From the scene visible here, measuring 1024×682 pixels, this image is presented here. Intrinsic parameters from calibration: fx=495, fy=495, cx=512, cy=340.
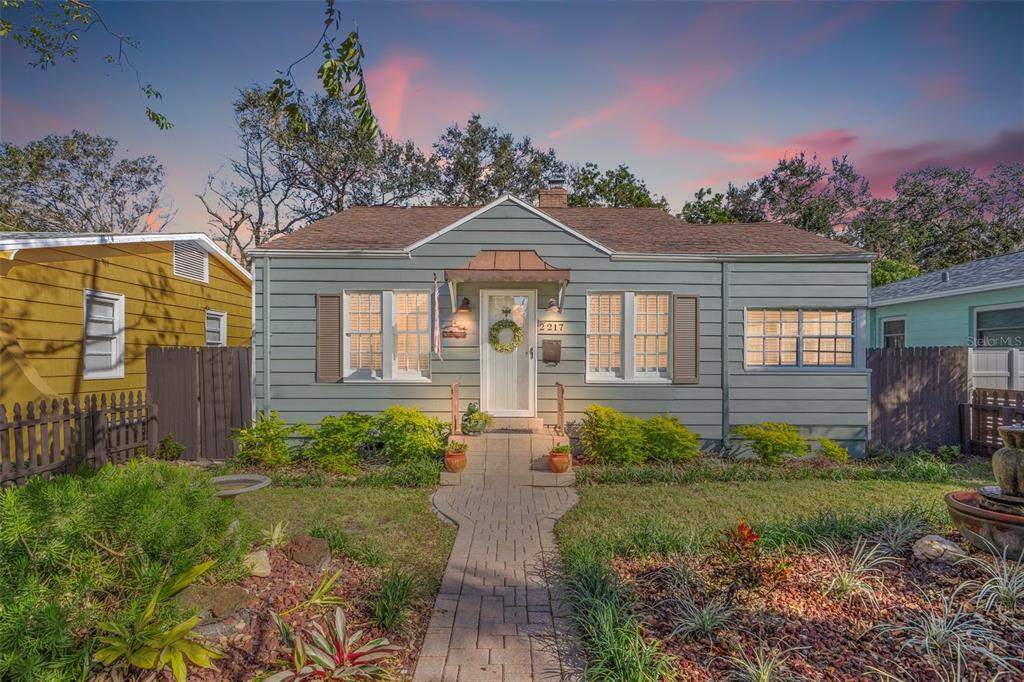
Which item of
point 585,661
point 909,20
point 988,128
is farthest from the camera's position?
point 988,128

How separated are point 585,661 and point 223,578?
243 centimetres

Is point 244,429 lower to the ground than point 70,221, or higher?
lower

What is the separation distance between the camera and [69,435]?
271 inches

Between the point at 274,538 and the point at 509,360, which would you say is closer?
the point at 274,538

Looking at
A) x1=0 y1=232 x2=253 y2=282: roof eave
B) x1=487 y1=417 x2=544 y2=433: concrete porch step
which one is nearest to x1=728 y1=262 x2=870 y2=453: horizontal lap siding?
x1=487 y1=417 x2=544 y2=433: concrete porch step

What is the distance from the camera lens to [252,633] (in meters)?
3.05

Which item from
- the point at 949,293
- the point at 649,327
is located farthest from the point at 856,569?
the point at 949,293

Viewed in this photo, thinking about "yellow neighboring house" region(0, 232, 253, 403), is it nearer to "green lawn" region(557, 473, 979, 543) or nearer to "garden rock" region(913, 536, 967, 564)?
"green lawn" region(557, 473, 979, 543)

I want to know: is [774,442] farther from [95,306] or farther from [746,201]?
[746,201]

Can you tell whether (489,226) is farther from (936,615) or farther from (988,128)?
(988,128)

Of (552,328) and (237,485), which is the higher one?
(552,328)

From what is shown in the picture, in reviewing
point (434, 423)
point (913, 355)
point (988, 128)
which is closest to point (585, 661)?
point (434, 423)

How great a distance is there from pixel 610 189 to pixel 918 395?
1615 centimetres

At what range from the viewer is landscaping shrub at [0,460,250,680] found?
238 centimetres
